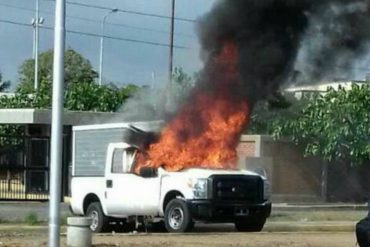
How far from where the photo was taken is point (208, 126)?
21328mm

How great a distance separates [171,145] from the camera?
2116cm

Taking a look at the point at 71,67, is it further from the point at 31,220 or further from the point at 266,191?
the point at 266,191

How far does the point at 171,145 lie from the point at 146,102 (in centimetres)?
387

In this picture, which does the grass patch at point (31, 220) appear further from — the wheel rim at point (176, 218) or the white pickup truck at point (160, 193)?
the wheel rim at point (176, 218)

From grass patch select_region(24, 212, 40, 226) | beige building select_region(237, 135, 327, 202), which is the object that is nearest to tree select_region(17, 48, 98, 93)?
beige building select_region(237, 135, 327, 202)

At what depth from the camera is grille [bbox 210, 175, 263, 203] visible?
20.3 metres

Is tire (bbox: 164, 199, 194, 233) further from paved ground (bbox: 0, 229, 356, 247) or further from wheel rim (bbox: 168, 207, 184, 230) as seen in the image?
paved ground (bbox: 0, 229, 356, 247)

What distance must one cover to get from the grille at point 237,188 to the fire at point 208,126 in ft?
2.39

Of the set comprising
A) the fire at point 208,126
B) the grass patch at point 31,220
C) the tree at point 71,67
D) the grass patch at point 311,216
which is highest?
the tree at point 71,67

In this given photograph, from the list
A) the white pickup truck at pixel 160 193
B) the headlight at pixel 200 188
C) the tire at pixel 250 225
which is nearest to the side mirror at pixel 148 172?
the white pickup truck at pixel 160 193

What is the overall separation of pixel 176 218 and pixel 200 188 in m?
0.92

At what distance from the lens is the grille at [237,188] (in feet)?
66.7

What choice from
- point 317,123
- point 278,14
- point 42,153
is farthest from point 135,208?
point 317,123

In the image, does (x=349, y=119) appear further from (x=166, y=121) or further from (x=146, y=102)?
(x=166, y=121)
